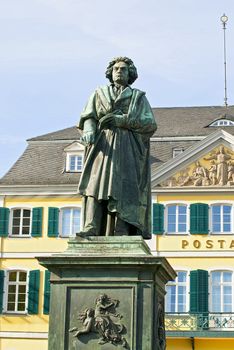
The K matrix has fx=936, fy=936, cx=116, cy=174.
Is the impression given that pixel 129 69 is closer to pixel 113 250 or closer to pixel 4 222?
pixel 113 250

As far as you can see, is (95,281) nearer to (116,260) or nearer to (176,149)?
(116,260)

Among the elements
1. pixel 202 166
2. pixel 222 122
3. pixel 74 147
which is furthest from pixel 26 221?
pixel 222 122

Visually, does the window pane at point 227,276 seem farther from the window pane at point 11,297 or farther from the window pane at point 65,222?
the window pane at point 11,297

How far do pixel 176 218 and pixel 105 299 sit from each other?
26692 mm

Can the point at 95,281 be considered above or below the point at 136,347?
above

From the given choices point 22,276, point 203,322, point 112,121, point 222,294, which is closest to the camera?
point 112,121

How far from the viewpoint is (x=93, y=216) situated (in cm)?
799

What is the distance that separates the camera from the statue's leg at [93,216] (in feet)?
26.0

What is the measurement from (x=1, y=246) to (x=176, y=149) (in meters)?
7.68

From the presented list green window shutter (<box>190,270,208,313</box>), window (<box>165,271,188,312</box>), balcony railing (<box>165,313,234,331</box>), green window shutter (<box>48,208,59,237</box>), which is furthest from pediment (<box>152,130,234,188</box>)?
balcony railing (<box>165,313,234,331</box>)

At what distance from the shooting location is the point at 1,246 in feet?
115

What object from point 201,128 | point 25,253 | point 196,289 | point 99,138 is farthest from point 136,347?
point 201,128

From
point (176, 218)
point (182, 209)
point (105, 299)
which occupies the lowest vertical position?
point (105, 299)

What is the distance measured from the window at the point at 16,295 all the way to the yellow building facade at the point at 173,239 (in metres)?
0.04
